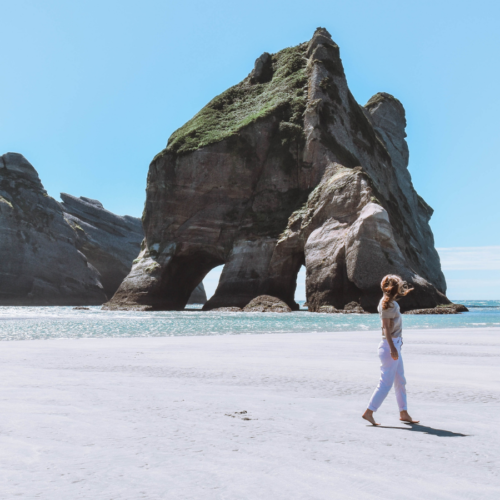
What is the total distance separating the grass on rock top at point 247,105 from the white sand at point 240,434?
163 ft

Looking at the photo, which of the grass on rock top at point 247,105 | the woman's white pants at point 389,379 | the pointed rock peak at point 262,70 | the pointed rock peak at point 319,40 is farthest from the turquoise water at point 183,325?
the pointed rock peak at point 262,70

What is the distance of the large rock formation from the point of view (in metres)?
46.0

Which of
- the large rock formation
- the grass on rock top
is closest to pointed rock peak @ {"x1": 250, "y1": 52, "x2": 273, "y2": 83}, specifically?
the large rock formation

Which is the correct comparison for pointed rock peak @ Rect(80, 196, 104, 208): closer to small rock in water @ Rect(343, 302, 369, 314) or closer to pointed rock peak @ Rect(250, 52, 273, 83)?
pointed rock peak @ Rect(250, 52, 273, 83)

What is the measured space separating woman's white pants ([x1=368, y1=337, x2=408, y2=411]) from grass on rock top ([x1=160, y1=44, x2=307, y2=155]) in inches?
2037

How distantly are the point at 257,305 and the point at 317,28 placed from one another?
34.2 m

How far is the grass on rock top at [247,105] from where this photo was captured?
56875 mm

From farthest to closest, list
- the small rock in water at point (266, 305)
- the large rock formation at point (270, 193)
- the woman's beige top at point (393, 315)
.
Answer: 1. the large rock formation at point (270, 193)
2. the small rock in water at point (266, 305)
3. the woman's beige top at point (393, 315)

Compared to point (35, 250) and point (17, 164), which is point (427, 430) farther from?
point (17, 164)

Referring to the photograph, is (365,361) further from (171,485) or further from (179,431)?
(171,485)

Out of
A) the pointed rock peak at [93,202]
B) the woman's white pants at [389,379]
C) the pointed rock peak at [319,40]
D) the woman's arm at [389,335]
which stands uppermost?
the pointed rock peak at [319,40]

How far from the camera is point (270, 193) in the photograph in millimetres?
54906

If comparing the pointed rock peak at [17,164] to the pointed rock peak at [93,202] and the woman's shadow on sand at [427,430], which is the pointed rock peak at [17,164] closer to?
the pointed rock peak at [93,202]

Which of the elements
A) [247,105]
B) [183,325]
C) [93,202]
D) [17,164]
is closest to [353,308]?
[183,325]
